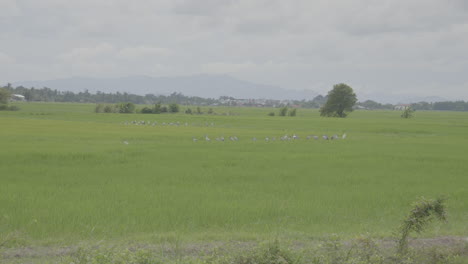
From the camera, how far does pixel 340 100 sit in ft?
221

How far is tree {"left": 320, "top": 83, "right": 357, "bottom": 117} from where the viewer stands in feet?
217

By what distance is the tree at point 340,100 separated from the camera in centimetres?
6625

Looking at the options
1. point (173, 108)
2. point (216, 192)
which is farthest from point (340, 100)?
point (216, 192)

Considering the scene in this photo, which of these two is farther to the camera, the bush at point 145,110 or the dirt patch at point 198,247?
the bush at point 145,110

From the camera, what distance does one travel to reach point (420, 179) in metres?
11.8

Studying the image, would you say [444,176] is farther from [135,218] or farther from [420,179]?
[135,218]

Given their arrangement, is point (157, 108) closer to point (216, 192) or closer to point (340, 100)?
point (340, 100)

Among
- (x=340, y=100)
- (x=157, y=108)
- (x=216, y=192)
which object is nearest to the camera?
(x=216, y=192)

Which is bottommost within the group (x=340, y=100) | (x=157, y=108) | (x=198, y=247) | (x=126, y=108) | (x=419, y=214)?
(x=198, y=247)

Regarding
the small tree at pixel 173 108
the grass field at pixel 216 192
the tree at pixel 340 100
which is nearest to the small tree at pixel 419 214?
the grass field at pixel 216 192

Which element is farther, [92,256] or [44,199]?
[44,199]

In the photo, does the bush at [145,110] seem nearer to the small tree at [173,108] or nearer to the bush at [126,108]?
the bush at [126,108]

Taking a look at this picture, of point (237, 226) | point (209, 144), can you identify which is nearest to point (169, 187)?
point (237, 226)

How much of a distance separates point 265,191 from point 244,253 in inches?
206
